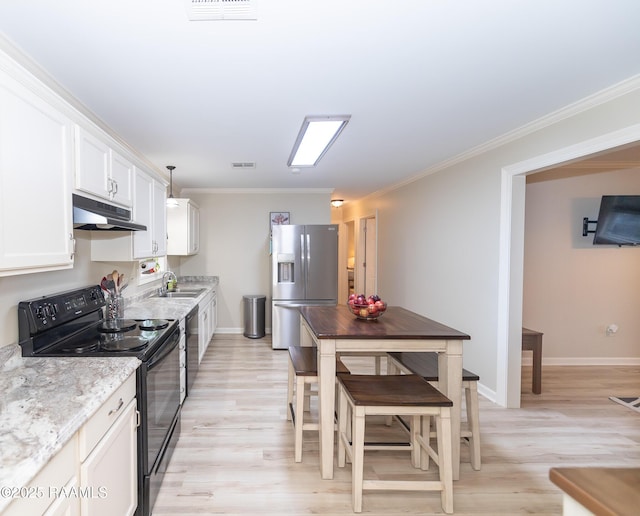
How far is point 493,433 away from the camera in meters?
2.68

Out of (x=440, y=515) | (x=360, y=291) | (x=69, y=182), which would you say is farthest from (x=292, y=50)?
(x=360, y=291)

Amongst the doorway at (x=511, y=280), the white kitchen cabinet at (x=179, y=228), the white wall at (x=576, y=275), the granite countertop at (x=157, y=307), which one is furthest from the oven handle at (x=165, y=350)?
the white wall at (x=576, y=275)

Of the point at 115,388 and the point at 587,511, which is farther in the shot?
the point at 115,388

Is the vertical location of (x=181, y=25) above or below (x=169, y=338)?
above

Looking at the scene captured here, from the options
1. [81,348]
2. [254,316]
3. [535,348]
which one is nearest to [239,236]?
[254,316]

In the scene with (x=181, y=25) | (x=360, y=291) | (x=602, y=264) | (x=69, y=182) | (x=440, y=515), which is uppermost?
(x=181, y=25)

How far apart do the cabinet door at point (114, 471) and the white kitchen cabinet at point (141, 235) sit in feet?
4.23

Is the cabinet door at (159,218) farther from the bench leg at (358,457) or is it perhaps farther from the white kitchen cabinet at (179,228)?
the bench leg at (358,457)

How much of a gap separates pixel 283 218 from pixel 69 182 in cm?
414

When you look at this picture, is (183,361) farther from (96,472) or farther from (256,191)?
(256,191)

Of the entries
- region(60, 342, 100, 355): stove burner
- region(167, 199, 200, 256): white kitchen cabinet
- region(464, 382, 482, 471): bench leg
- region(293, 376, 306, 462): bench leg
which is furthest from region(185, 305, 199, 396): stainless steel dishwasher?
region(464, 382, 482, 471): bench leg

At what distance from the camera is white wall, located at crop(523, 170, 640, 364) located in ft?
13.3

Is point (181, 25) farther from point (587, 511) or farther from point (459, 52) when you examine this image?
point (587, 511)

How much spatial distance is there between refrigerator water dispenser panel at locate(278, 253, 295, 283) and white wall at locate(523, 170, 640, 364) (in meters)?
2.94
